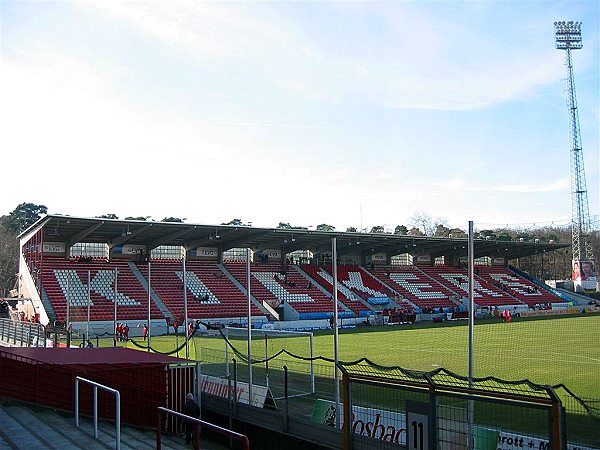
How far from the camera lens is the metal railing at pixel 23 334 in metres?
24.2

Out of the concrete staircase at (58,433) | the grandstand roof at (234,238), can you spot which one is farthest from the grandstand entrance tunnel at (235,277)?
the concrete staircase at (58,433)

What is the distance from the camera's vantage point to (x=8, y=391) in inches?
523

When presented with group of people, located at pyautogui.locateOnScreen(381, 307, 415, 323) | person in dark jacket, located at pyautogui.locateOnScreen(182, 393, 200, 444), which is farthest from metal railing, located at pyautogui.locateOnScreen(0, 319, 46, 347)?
group of people, located at pyautogui.locateOnScreen(381, 307, 415, 323)

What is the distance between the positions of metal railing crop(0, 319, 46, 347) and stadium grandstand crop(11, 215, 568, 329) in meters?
4.04

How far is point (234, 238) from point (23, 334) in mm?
23458

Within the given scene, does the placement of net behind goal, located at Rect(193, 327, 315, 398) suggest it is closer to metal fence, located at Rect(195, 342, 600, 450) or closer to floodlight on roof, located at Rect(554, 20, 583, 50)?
metal fence, located at Rect(195, 342, 600, 450)

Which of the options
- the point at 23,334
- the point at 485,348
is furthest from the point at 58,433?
the point at 485,348

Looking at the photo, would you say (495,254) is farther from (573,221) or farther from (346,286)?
(346,286)

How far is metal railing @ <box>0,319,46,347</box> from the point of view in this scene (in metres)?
24.2

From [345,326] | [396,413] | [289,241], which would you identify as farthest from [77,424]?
[289,241]

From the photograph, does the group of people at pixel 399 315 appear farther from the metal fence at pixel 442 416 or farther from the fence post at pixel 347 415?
the fence post at pixel 347 415

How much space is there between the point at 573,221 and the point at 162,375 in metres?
67.5

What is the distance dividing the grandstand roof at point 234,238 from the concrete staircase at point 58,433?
84.5ft

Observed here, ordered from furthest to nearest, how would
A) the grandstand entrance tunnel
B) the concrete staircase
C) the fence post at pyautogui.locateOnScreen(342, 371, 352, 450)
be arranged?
the grandstand entrance tunnel → the concrete staircase → the fence post at pyautogui.locateOnScreen(342, 371, 352, 450)
